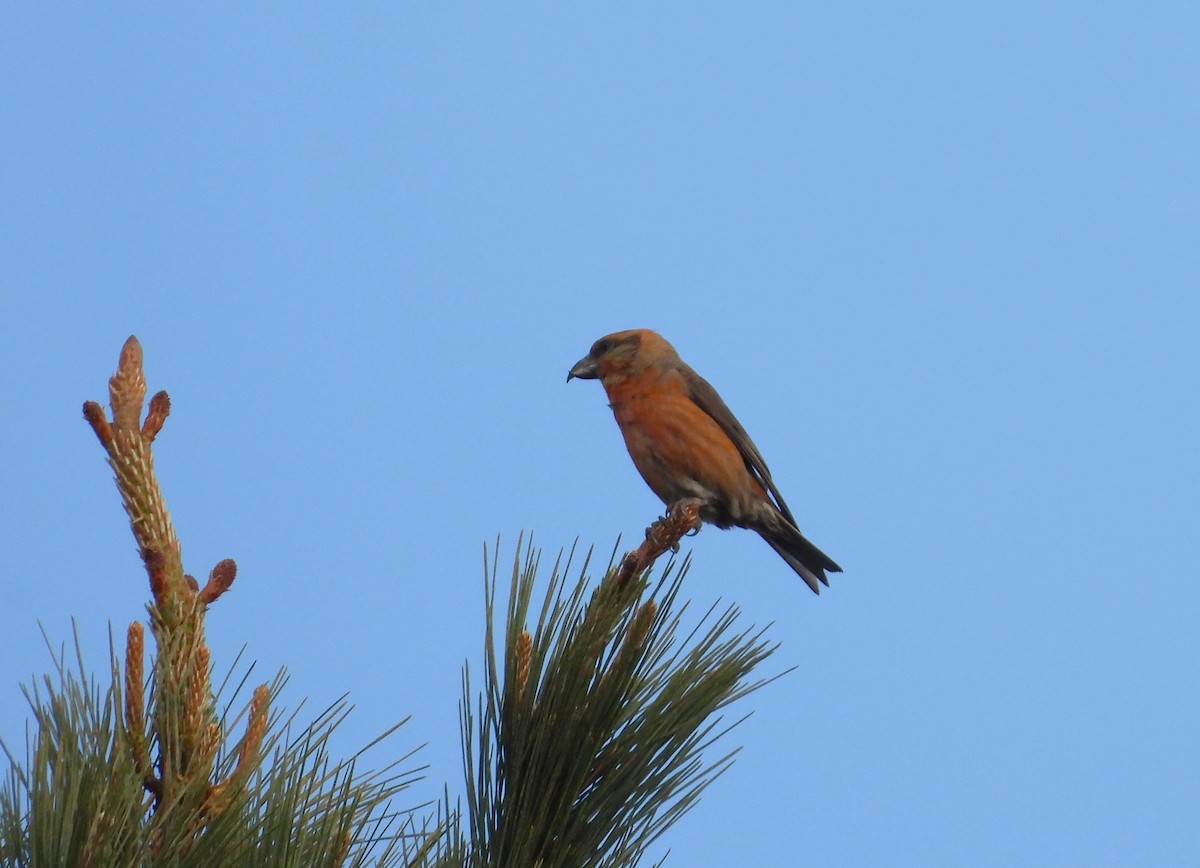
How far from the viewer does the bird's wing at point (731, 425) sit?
21.3ft

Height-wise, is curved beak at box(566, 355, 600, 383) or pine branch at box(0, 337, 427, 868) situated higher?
curved beak at box(566, 355, 600, 383)

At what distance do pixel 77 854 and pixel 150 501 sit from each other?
550 mm

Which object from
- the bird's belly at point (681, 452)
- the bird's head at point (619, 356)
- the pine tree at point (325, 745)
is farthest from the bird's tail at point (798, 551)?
the pine tree at point (325, 745)

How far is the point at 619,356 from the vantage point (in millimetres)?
6586

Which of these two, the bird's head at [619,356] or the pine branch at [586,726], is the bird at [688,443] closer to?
the bird's head at [619,356]

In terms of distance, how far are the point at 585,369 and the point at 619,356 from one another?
19 cm

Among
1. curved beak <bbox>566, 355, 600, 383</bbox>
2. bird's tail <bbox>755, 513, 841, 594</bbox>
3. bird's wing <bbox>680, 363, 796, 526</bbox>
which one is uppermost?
curved beak <bbox>566, 355, 600, 383</bbox>

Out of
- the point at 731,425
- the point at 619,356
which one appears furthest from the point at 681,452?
the point at 619,356

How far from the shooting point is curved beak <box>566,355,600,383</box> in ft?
21.8

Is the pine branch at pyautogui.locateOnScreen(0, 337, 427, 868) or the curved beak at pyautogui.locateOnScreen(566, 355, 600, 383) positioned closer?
the pine branch at pyautogui.locateOnScreen(0, 337, 427, 868)

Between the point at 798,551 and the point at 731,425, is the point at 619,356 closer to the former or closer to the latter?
the point at 731,425

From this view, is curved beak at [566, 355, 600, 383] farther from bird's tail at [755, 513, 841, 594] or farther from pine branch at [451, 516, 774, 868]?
pine branch at [451, 516, 774, 868]

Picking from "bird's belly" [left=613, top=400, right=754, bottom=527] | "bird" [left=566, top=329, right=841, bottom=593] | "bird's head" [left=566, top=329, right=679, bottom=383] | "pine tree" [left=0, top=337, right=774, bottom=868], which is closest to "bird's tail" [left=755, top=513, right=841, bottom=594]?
"bird" [left=566, top=329, right=841, bottom=593]

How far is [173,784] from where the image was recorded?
1918mm
